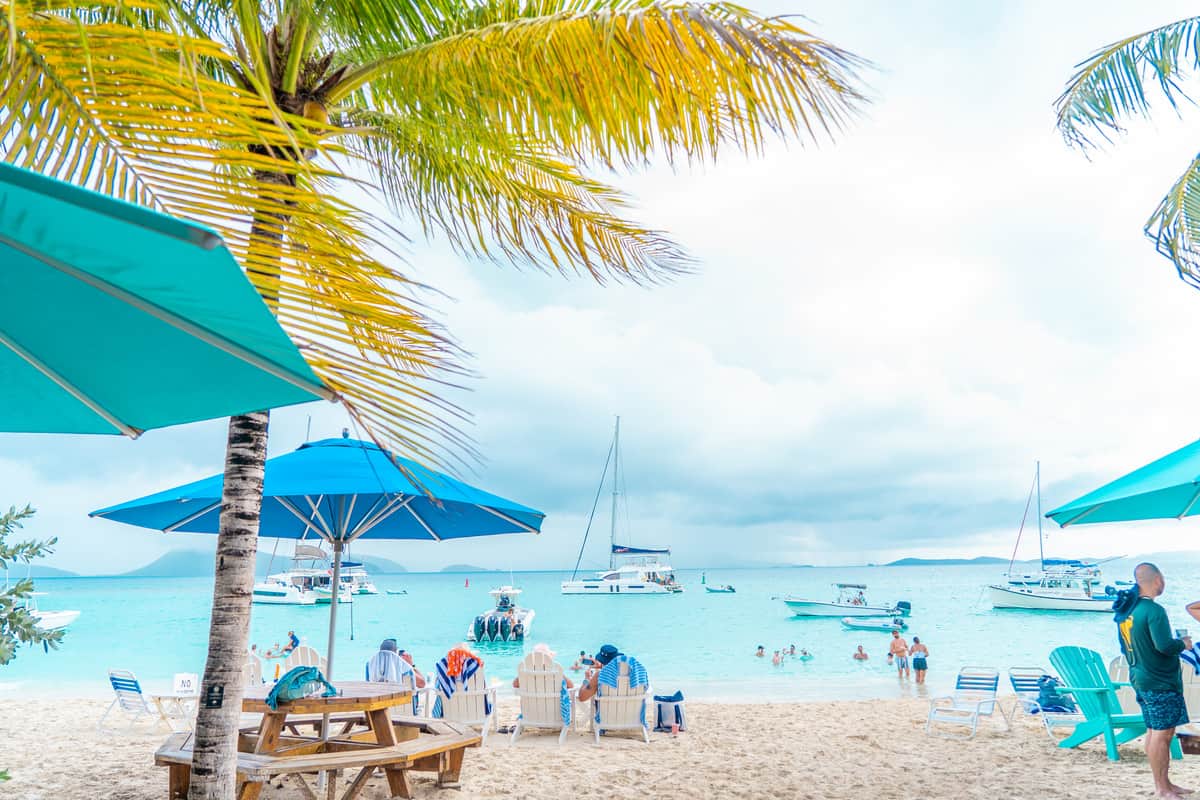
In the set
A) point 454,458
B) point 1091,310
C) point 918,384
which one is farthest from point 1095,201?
point 918,384

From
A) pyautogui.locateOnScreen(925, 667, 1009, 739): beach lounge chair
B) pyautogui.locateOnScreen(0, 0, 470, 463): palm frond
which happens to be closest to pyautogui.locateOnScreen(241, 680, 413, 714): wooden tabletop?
pyautogui.locateOnScreen(0, 0, 470, 463): palm frond

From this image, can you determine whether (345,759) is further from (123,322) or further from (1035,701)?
(1035,701)

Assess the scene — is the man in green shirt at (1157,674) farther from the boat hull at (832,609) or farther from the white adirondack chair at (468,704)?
the boat hull at (832,609)

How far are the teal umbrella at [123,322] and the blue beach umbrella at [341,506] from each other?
100 inches

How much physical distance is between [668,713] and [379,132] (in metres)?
6.31

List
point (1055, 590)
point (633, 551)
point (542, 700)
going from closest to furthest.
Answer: point (542, 700)
point (1055, 590)
point (633, 551)

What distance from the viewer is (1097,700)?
261 inches

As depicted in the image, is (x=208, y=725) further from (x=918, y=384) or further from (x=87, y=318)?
(x=918, y=384)

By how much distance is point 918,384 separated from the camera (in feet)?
263

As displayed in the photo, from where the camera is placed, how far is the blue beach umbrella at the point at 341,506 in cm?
529

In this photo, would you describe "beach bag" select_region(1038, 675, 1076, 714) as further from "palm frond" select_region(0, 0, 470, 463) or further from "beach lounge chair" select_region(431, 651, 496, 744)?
"palm frond" select_region(0, 0, 470, 463)

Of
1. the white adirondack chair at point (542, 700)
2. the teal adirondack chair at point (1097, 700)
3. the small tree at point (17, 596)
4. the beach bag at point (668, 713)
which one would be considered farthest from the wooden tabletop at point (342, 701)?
the teal adirondack chair at point (1097, 700)

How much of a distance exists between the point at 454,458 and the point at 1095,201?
16.6m

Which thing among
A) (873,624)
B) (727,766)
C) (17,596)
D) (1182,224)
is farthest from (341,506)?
(873,624)
